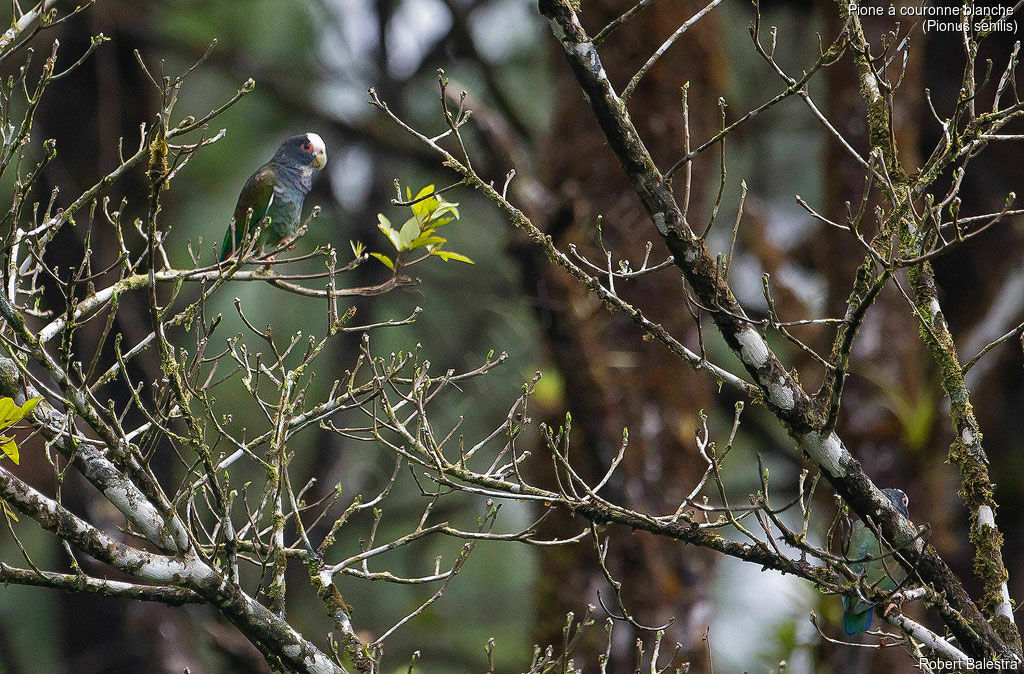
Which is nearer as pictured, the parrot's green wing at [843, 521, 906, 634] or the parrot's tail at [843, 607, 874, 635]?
the parrot's green wing at [843, 521, 906, 634]

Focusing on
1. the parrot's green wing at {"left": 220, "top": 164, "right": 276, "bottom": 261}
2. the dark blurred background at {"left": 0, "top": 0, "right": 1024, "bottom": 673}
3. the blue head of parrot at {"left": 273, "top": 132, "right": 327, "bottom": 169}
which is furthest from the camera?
the dark blurred background at {"left": 0, "top": 0, "right": 1024, "bottom": 673}

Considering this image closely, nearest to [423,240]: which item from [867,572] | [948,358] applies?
[948,358]

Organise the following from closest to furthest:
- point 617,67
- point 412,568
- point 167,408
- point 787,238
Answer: point 167,408
point 617,67
point 412,568
point 787,238

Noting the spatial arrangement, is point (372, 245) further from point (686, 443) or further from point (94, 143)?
point (686, 443)

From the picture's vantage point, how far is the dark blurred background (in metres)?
4.55

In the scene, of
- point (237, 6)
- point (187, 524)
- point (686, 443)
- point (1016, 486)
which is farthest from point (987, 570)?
point (237, 6)

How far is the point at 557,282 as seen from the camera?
4461mm

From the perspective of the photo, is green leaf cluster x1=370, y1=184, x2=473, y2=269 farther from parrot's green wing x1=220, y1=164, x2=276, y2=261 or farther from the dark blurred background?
the dark blurred background

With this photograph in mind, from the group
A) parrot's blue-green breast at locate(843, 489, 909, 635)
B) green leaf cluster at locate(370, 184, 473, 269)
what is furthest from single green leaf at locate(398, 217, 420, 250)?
parrot's blue-green breast at locate(843, 489, 909, 635)

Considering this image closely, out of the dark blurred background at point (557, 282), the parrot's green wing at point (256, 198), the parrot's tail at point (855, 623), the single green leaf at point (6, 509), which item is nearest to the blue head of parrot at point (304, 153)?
the parrot's green wing at point (256, 198)

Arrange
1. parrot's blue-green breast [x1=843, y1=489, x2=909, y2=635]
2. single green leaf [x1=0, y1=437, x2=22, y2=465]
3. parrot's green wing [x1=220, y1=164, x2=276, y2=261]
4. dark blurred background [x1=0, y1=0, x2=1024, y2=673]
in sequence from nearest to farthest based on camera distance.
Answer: single green leaf [x1=0, y1=437, x2=22, y2=465], parrot's blue-green breast [x1=843, y1=489, x2=909, y2=635], parrot's green wing [x1=220, y1=164, x2=276, y2=261], dark blurred background [x1=0, y1=0, x2=1024, y2=673]

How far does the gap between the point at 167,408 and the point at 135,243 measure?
4167 mm

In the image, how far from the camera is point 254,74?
6504mm

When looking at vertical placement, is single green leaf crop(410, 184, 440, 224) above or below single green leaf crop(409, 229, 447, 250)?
above
